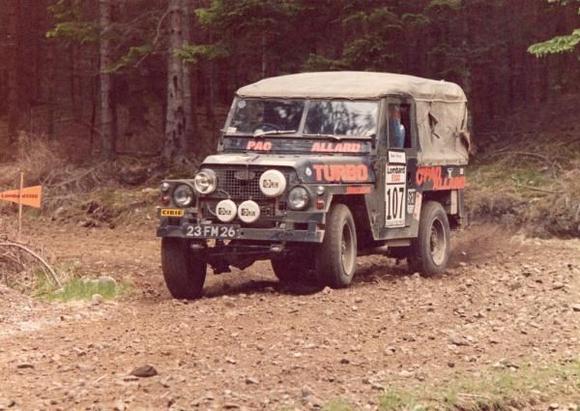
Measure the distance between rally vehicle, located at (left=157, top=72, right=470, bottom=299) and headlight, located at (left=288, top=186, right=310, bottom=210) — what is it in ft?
0.03

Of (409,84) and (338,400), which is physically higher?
(409,84)

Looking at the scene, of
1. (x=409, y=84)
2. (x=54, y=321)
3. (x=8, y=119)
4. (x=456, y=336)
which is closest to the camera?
(x=456, y=336)

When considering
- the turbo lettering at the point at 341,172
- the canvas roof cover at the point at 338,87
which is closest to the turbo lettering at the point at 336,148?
the turbo lettering at the point at 341,172

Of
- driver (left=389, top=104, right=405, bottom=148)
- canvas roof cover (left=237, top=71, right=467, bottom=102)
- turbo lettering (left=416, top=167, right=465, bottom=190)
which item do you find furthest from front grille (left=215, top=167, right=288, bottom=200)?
turbo lettering (left=416, top=167, right=465, bottom=190)

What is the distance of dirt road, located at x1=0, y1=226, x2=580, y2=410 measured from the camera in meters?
6.81

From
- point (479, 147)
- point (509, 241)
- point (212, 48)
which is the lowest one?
point (509, 241)

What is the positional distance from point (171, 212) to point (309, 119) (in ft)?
6.90

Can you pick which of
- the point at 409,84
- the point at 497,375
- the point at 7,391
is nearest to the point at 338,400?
the point at 497,375

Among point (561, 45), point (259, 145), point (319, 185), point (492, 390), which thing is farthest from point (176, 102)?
point (492, 390)

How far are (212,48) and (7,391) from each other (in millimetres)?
14207

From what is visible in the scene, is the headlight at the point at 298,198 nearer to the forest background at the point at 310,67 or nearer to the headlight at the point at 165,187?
the headlight at the point at 165,187

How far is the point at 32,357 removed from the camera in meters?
8.02

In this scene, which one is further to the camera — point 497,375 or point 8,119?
point 8,119

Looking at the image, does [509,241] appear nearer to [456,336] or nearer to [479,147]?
[479,147]
